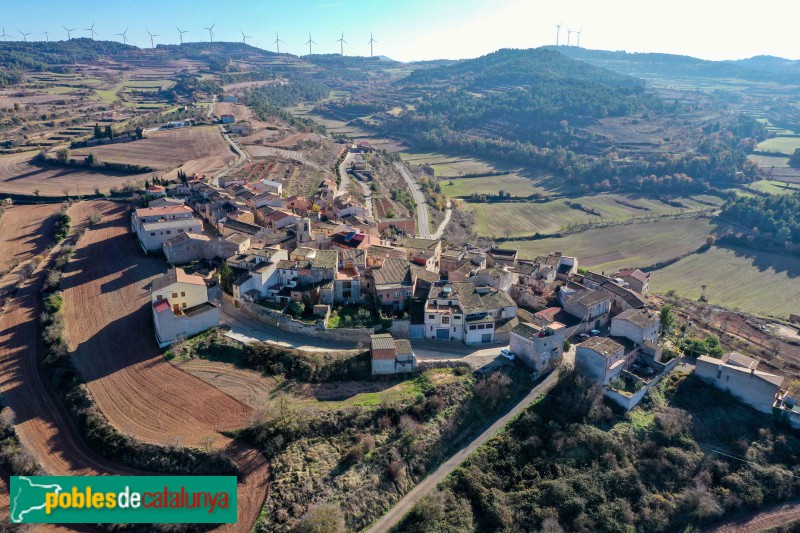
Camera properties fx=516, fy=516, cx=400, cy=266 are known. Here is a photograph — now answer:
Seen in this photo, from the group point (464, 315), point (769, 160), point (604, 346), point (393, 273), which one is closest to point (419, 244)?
point (393, 273)

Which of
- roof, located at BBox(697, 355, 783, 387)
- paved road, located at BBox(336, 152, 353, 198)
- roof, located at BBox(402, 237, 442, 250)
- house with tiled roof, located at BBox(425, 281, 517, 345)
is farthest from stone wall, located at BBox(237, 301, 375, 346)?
paved road, located at BBox(336, 152, 353, 198)

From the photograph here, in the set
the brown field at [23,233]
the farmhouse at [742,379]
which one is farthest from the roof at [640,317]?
the brown field at [23,233]

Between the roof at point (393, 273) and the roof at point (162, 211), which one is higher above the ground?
the roof at point (162, 211)

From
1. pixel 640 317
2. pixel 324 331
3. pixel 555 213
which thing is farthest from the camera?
pixel 555 213

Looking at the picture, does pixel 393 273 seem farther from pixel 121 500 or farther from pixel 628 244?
pixel 628 244

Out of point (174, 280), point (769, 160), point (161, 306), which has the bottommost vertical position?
point (161, 306)

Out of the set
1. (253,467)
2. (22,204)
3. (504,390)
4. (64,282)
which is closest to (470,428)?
(504,390)

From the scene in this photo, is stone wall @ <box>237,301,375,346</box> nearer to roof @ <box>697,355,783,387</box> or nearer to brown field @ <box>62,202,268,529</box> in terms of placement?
brown field @ <box>62,202,268,529</box>

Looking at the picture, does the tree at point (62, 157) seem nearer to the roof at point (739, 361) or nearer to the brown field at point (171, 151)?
the brown field at point (171, 151)
